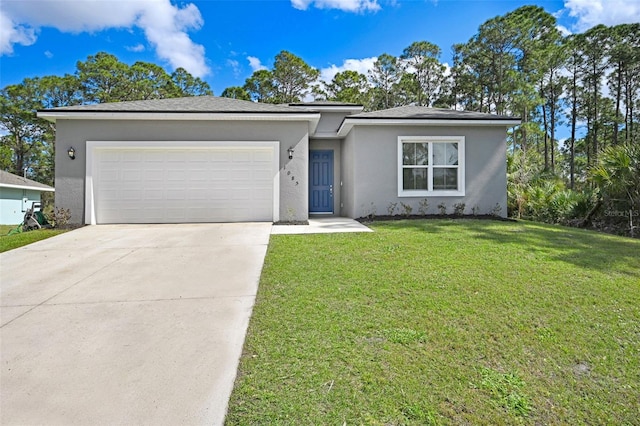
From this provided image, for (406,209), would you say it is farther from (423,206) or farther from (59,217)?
(59,217)

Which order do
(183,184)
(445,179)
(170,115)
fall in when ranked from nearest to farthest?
(170,115) < (183,184) < (445,179)

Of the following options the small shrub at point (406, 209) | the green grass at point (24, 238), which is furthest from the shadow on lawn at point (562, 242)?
the green grass at point (24, 238)

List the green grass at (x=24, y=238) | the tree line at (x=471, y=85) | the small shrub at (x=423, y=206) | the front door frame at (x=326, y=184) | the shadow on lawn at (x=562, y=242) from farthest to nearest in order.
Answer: the tree line at (x=471, y=85), the front door frame at (x=326, y=184), the small shrub at (x=423, y=206), the green grass at (x=24, y=238), the shadow on lawn at (x=562, y=242)

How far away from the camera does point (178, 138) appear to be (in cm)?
911

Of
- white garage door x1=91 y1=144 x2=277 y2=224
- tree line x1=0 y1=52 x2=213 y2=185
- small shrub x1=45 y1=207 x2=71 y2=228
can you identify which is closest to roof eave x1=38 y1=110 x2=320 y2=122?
white garage door x1=91 y1=144 x2=277 y2=224

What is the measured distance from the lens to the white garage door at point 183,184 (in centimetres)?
907

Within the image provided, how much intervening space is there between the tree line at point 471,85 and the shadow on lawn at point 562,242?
1638 centimetres

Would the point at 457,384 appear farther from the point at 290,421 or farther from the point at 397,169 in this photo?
the point at 397,169

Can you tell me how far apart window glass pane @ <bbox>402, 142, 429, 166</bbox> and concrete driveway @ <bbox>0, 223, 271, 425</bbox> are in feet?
21.0

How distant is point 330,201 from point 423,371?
983 centimetres

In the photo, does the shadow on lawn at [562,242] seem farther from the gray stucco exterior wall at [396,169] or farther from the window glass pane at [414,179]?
the window glass pane at [414,179]

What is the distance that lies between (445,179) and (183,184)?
8.24 m

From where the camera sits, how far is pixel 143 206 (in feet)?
30.0

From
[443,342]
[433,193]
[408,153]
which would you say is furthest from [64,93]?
[443,342]
